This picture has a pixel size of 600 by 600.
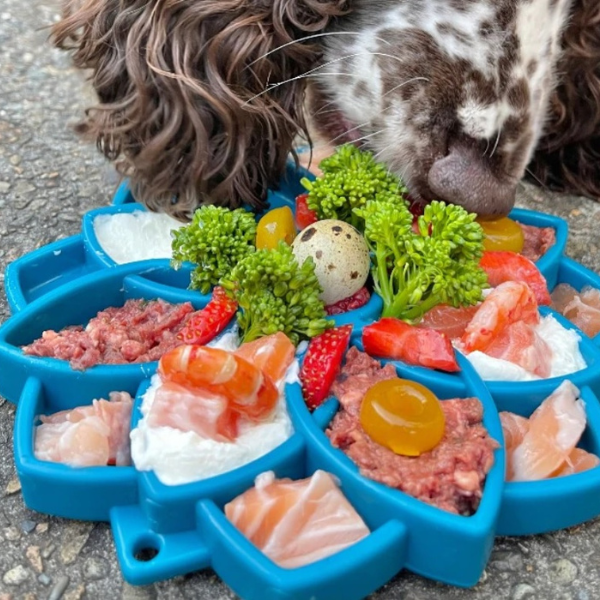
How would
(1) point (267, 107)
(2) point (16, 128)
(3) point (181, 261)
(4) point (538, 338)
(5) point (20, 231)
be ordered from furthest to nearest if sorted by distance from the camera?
(2) point (16, 128) < (5) point (20, 231) < (1) point (267, 107) < (3) point (181, 261) < (4) point (538, 338)

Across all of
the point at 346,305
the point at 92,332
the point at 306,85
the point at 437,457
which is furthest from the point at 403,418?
the point at 306,85

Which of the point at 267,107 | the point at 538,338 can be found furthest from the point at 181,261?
the point at 538,338

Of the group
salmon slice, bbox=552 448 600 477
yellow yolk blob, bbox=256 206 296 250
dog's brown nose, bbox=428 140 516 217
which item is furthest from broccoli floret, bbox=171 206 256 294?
salmon slice, bbox=552 448 600 477

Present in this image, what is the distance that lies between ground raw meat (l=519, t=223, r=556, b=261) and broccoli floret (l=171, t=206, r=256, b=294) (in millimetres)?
720

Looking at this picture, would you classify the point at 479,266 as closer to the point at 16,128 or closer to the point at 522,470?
the point at 522,470

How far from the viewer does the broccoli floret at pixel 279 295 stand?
76.6 inches

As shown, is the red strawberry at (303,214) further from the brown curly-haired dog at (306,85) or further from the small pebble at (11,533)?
the small pebble at (11,533)

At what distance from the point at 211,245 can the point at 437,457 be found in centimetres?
72

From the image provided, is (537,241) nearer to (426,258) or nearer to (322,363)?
(426,258)

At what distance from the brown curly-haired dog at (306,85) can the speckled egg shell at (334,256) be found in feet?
1.06

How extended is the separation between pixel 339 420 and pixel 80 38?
4.08ft

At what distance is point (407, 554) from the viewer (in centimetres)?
167

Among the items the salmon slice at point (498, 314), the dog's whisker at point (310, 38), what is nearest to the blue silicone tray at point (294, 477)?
the salmon slice at point (498, 314)

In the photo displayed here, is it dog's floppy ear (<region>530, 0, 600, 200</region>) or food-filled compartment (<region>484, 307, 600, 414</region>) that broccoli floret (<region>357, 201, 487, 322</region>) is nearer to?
food-filled compartment (<region>484, 307, 600, 414</region>)
